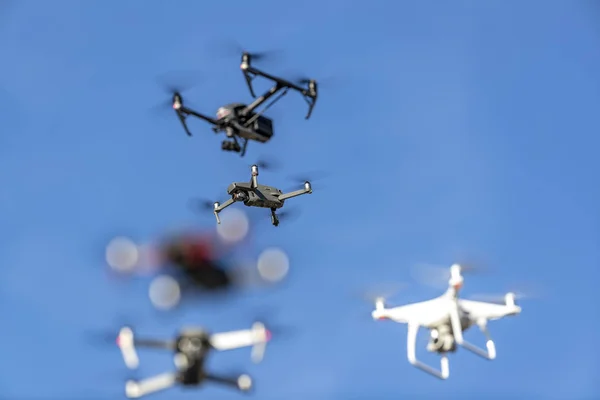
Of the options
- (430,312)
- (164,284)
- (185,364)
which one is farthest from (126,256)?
(430,312)

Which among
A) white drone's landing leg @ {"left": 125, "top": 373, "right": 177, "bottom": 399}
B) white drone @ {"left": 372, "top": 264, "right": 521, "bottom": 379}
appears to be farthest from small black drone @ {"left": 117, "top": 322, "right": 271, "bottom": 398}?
white drone @ {"left": 372, "top": 264, "right": 521, "bottom": 379}

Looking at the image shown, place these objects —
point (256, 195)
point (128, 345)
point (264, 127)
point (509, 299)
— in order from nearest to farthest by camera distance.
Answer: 1. point (128, 345)
2. point (264, 127)
3. point (509, 299)
4. point (256, 195)

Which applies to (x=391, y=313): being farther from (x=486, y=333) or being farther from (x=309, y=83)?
(x=309, y=83)

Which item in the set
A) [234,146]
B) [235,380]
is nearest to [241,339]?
[235,380]

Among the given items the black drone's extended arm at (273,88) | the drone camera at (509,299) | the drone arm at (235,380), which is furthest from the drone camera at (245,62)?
the drone camera at (509,299)

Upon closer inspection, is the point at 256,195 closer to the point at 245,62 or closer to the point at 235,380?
the point at 245,62

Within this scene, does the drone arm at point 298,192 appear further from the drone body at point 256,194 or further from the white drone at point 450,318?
the white drone at point 450,318
